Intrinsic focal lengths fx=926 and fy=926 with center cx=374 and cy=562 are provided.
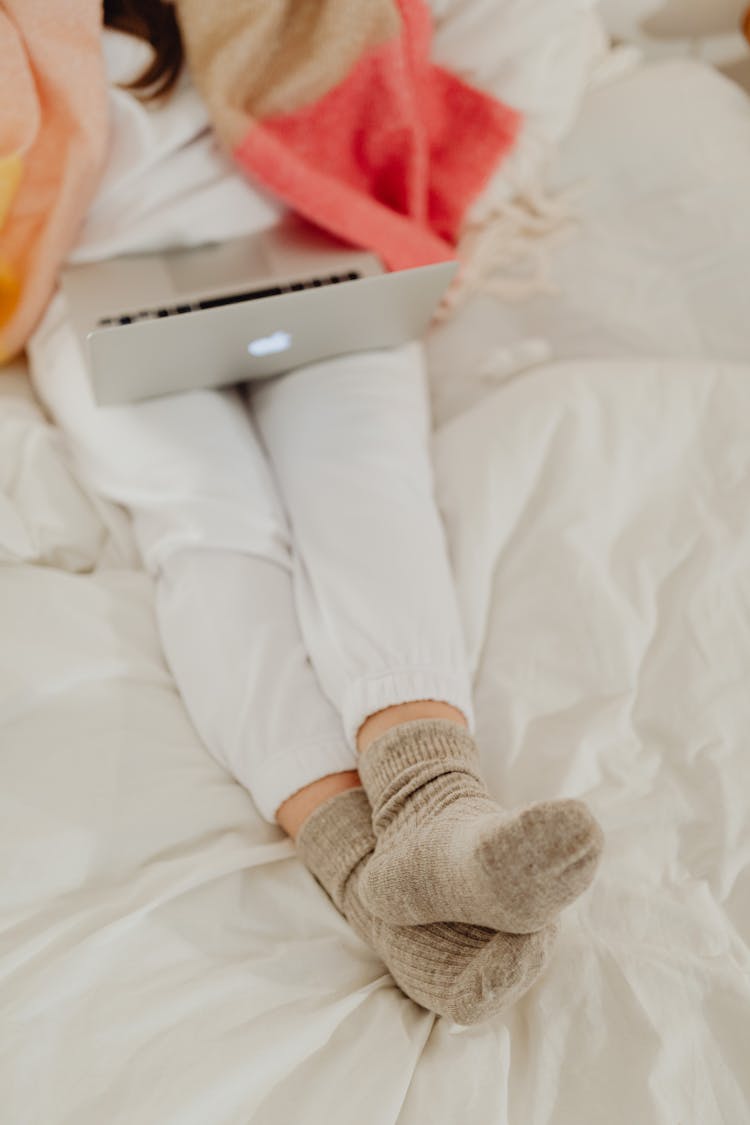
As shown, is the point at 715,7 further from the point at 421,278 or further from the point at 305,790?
the point at 305,790

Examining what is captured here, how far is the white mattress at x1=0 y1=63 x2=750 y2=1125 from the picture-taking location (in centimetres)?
51

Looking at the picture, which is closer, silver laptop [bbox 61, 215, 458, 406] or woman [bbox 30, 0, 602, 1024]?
woman [bbox 30, 0, 602, 1024]

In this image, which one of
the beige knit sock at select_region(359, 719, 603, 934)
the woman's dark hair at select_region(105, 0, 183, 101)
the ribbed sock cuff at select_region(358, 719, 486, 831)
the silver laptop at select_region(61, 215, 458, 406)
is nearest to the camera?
the beige knit sock at select_region(359, 719, 603, 934)

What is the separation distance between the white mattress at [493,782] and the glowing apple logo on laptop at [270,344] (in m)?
0.17

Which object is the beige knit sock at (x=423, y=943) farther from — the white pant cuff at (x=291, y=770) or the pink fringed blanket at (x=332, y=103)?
the pink fringed blanket at (x=332, y=103)

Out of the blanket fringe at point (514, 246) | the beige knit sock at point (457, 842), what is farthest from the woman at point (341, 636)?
the blanket fringe at point (514, 246)

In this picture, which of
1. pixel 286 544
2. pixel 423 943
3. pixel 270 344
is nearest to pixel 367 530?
pixel 286 544

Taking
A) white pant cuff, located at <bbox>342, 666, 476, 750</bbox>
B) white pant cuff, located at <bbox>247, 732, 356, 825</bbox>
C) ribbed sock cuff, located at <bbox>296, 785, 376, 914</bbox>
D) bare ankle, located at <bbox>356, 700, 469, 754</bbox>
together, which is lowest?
ribbed sock cuff, located at <bbox>296, 785, 376, 914</bbox>

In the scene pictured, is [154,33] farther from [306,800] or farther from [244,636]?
[306,800]

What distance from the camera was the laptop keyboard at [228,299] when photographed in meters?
0.69

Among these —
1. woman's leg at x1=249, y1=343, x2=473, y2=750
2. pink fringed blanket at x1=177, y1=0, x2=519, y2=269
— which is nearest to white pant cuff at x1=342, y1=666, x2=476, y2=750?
woman's leg at x1=249, y1=343, x2=473, y2=750

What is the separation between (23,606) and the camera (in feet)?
2.23

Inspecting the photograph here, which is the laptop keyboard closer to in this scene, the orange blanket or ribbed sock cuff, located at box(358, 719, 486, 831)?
the orange blanket

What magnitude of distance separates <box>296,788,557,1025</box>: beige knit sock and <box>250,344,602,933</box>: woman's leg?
19 mm
